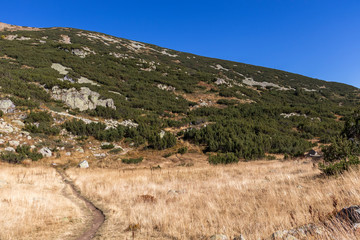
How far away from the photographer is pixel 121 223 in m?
4.38

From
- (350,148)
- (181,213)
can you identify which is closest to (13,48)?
(181,213)

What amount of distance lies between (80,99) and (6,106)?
6178 millimetres

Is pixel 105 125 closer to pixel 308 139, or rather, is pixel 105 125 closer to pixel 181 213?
pixel 181 213

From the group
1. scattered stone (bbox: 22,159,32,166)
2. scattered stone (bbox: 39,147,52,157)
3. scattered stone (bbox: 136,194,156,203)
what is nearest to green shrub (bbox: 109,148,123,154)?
scattered stone (bbox: 39,147,52,157)

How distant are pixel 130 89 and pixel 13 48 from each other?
21.0 meters

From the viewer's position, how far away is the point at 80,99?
68.1ft

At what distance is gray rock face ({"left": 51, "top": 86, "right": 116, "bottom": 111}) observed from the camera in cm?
2044

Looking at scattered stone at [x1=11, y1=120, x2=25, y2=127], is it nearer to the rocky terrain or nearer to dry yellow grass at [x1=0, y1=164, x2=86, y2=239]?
the rocky terrain

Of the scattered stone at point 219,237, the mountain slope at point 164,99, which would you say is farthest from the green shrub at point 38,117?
the scattered stone at point 219,237

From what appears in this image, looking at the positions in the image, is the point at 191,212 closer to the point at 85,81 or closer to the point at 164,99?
the point at 164,99

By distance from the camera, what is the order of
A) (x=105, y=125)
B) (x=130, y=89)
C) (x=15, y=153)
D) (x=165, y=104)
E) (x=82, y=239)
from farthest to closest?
(x=130, y=89) < (x=165, y=104) < (x=105, y=125) < (x=15, y=153) < (x=82, y=239)

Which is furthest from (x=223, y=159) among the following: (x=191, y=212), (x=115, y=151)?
(x=191, y=212)

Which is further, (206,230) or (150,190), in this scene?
(150,190)

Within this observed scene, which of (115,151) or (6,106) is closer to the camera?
(115,151)
